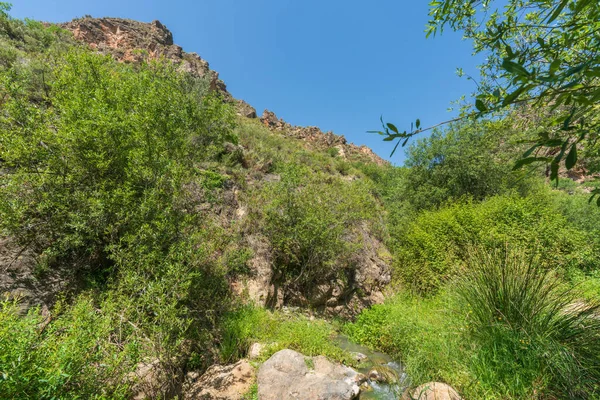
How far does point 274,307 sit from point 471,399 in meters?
5.76

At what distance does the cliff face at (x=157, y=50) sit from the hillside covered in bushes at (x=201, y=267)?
20241 mm

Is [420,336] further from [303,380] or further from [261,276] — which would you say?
[261,276]

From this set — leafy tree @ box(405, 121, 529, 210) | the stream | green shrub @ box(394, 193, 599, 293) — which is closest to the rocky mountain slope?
green shrub @ box(394, 193, 599, 293)

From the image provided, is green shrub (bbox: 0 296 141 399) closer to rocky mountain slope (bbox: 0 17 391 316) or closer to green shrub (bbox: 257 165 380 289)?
rocky mountain slope (bbox: 0 17 391 316)

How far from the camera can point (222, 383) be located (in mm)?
4266

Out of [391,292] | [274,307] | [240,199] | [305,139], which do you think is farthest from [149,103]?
[305,139]

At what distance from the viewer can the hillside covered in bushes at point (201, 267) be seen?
3025 mm

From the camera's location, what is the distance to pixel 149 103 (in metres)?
5.34

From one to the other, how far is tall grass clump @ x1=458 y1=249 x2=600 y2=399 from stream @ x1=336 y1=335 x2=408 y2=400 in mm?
1628

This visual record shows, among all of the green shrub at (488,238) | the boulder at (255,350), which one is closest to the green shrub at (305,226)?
the green shrub at (488,238)

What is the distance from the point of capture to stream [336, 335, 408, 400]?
4.42 m

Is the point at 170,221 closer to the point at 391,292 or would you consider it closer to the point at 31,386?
the point at 31,386

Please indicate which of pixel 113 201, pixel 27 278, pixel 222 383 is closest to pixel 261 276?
pixel 222 383

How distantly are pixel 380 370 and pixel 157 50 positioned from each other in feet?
124
